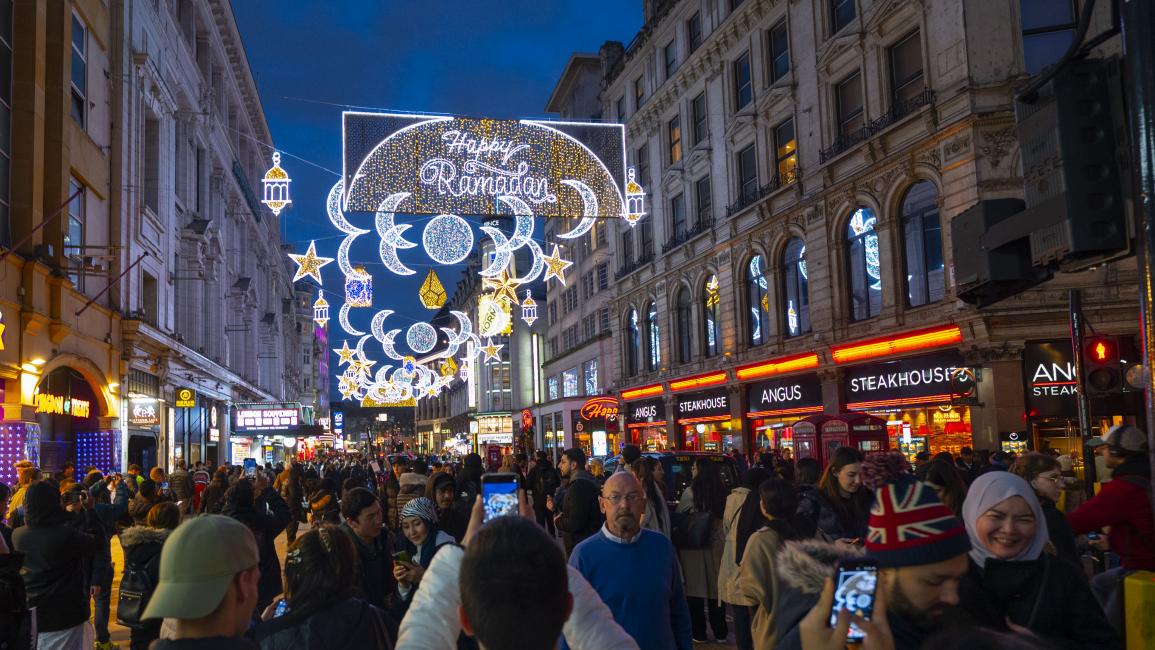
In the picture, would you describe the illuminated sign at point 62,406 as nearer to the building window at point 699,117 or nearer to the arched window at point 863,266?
the arched window at point 863,266

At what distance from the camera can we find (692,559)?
9.69 metres

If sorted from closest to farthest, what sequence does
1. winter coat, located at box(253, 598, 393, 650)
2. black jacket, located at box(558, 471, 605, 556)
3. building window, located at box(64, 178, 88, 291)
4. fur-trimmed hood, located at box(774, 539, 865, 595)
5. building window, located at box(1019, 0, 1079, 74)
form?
1. fur-trimmed hood, located at box(774, 539, 865, 595)
2. winter coat, located at box(253, 598, 393, 650)
3. black jacket, located at box(558, 471, 605, 556)
4. building window, located at box(64, 178, 88, 291)
5. building window, located at box(1019, 0, 1079, 74)

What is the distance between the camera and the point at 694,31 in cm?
3559

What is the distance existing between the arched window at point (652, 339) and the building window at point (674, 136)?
6.43 m

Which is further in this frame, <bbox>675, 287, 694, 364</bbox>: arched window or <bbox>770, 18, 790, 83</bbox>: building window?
<bbox>675, 287, 694, 364</bbox>: arched window

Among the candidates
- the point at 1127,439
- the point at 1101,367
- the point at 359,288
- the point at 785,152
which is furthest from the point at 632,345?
the point at 1127,439

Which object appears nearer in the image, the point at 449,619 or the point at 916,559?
the point at 449,619

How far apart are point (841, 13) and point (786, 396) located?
1143 centimetres

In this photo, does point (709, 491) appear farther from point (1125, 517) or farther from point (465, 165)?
point (465, 165)

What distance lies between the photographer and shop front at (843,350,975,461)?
72.0 ft

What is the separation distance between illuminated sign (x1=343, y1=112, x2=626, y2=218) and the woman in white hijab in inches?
552

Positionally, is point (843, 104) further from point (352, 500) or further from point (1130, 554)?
point (352, 500)

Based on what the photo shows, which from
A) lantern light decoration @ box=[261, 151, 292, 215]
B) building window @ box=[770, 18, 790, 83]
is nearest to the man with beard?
lantern light decoration @ box=[261, 151, 292, 215]

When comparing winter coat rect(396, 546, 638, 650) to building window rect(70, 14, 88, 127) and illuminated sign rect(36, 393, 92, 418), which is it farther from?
building window rect(70, 14, 88, 127)
